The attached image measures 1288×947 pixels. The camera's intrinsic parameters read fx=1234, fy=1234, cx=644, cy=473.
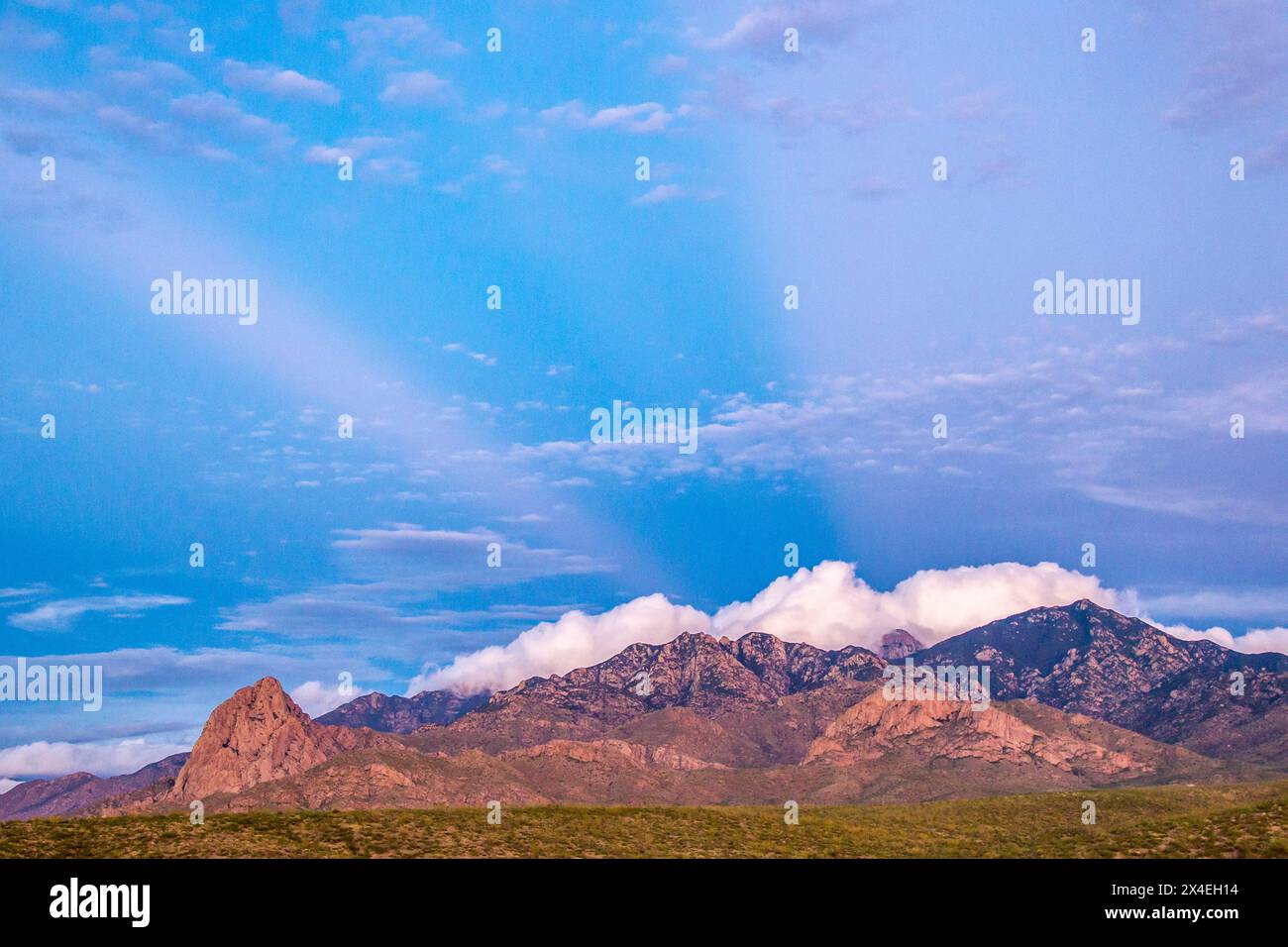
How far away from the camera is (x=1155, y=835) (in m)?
73.9
